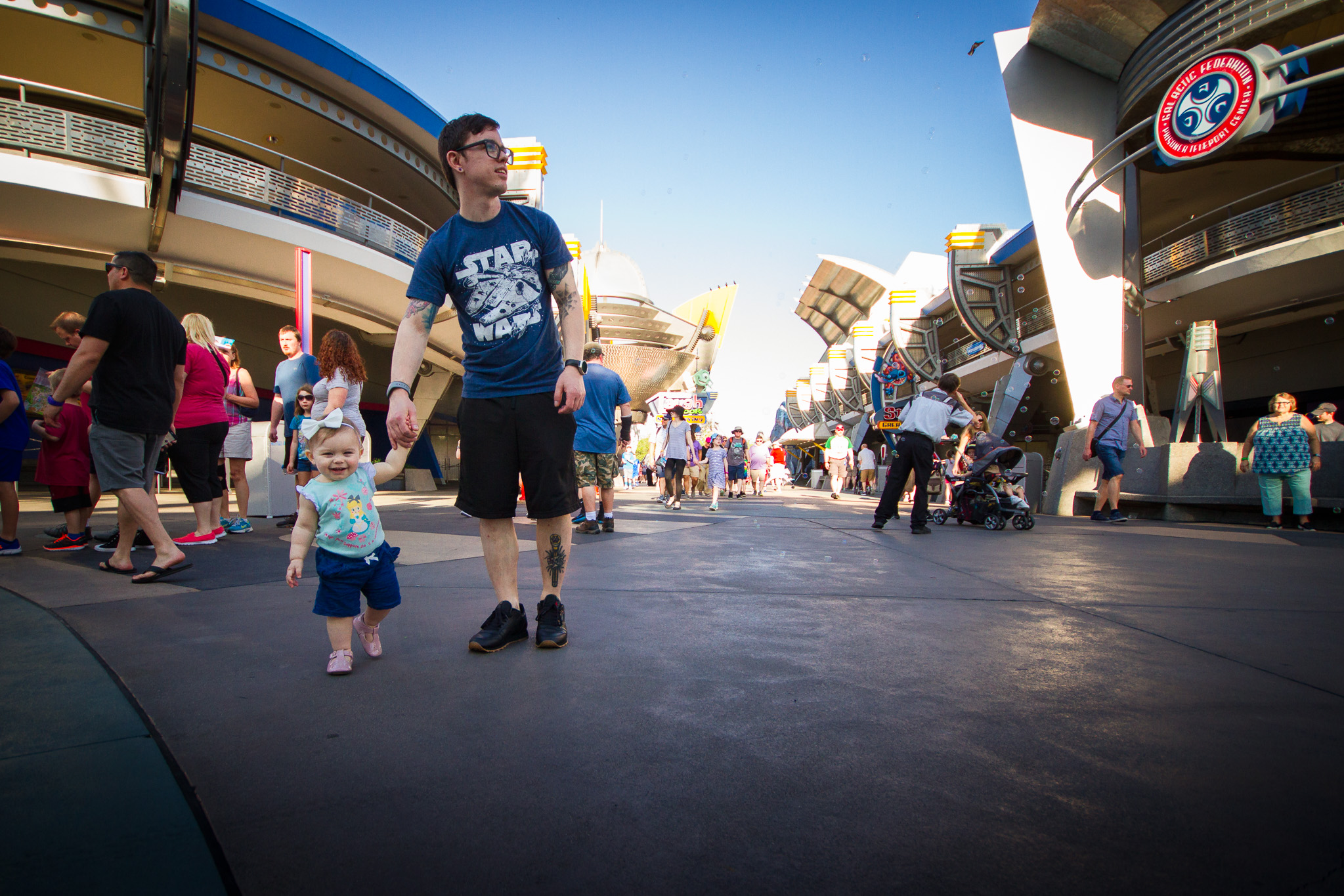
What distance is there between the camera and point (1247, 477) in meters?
8.44

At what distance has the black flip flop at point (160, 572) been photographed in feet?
11.6

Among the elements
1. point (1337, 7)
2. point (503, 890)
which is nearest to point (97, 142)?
point (503, 890)

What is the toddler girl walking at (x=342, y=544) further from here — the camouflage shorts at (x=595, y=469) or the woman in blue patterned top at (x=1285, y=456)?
the woman in blue patterned top at (x=1285, y=456)

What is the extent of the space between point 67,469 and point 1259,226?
20.5 meters

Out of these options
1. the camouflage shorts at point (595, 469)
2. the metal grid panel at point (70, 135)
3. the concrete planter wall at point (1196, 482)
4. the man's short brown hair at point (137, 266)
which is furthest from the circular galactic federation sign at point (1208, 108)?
the metal grid panel at point (70, 135)

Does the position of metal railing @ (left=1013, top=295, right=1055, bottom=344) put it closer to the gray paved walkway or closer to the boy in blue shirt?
A: the gray paved walkway

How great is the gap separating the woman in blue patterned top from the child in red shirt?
10723 mm

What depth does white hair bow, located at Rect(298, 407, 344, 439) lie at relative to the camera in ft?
7.27

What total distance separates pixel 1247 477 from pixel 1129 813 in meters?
9.68

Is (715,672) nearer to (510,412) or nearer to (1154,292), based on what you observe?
(510,412)

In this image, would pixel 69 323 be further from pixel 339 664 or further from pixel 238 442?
pixel 339 664

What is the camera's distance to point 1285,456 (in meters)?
7.29

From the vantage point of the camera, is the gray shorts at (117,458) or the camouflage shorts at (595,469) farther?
the camouflage shorts at (595,469)

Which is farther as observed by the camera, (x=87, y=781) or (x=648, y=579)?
(x=648, y=579)
